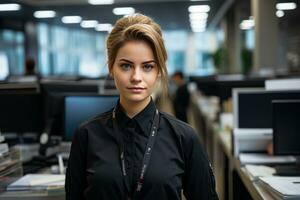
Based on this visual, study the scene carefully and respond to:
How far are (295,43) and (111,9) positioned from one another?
5331 millimetres

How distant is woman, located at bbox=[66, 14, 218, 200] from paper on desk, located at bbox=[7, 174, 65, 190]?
77 cm

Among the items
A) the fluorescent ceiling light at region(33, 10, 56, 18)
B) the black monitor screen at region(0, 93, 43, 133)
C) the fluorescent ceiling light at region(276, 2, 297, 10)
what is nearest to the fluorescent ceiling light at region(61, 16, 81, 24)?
the fluorescent ceiling light at region(33, 10, 56, 18)

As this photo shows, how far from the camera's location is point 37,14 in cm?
1357

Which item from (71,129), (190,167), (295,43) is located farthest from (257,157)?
(295,43)

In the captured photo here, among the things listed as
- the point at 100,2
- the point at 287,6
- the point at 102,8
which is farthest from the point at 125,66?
the point at 102,8

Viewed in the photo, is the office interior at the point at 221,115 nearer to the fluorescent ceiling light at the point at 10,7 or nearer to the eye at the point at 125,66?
the fluorescent ceiling light at the point at 10,7

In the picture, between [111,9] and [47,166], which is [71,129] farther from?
[111,9]

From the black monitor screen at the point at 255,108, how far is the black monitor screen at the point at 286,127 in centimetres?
58

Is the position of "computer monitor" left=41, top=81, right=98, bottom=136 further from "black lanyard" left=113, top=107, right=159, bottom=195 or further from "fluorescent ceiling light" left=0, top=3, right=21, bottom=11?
"fluorescent ceiling light" left=0, top=3, right=21, bottom=11

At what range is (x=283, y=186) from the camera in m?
1.96

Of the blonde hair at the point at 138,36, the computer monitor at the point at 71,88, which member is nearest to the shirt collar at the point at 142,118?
the blonde hair at the point at 138,36

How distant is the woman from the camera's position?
1361 millimetres

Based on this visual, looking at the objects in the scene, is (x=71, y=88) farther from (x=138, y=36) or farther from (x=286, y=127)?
(x=138, y=36)

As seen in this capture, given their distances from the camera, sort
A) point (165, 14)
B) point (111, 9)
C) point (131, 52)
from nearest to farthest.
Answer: point (131, 52)
point (111, 9)
point (165, 14)
